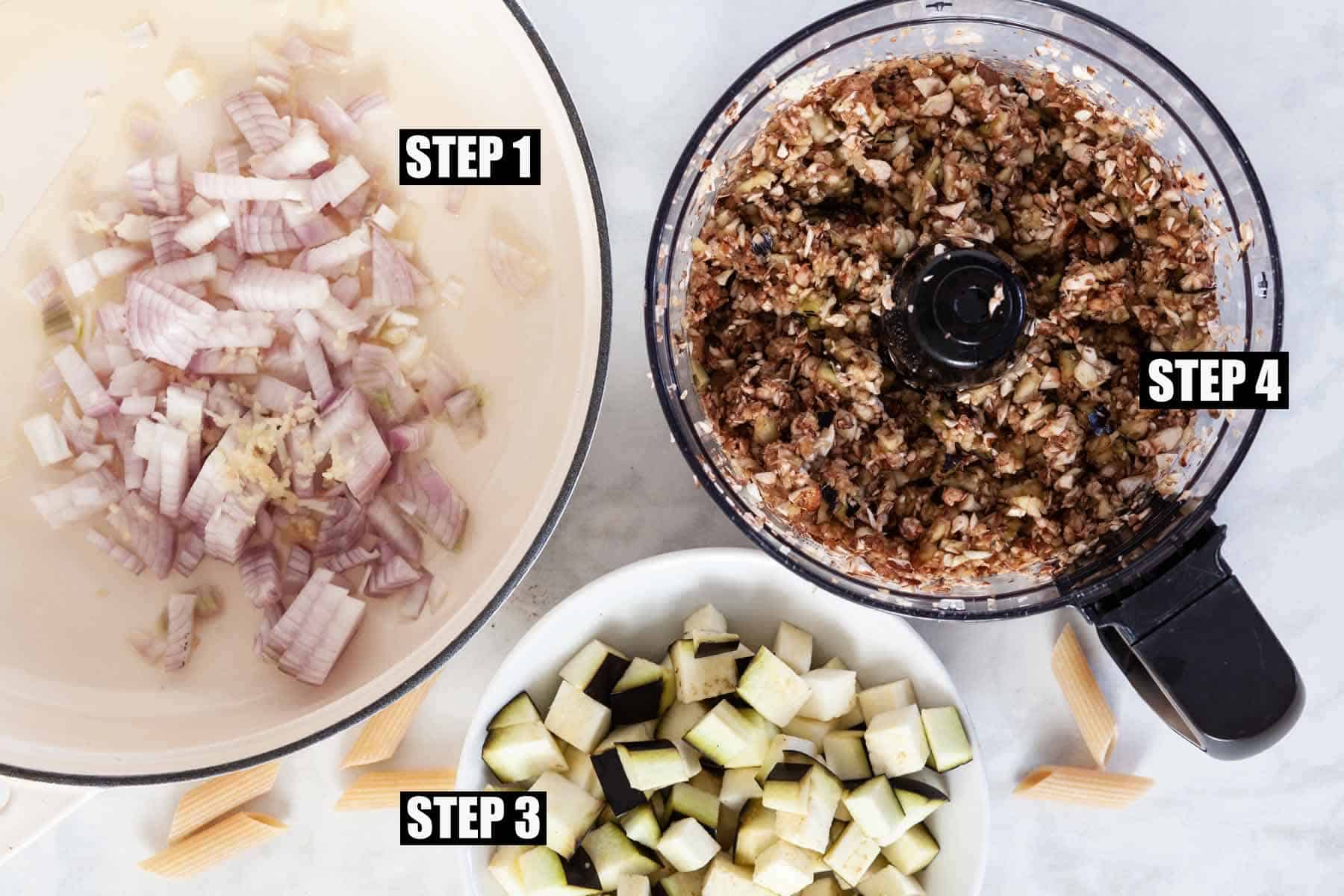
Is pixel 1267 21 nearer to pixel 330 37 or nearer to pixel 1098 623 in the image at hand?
pixel 1098 623

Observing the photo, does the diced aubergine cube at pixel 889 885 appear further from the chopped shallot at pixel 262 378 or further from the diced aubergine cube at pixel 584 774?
the chopped shallot at pixel 262 378

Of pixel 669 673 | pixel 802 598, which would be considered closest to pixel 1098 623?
pixel 802 598

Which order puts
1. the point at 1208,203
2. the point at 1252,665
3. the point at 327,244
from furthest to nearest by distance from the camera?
the point at 327,244, the point at 1208,203, the point at 1252,665

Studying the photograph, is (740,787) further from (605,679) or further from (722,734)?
(605,679)

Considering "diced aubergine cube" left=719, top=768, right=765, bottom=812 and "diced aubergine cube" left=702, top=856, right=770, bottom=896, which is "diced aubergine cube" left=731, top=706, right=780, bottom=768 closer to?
"diced aubergine cube" left=719, top=768, right=765, bottom=812

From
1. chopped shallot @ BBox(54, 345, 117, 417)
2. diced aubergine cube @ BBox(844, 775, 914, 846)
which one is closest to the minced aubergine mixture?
diced aubergine cube @ BBox(844, 775, 914, 846)
